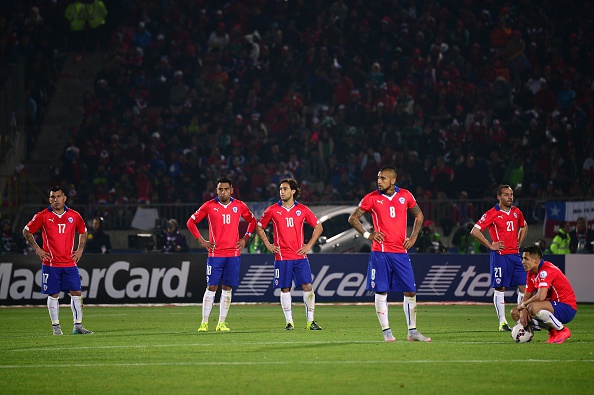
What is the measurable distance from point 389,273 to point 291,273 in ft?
12.3

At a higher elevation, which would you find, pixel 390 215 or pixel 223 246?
pixel 390 215

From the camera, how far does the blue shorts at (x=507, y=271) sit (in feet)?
59.4

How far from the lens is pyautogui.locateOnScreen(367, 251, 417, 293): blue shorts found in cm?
1404

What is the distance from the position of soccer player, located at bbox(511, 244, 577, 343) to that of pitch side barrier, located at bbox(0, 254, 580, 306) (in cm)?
1118

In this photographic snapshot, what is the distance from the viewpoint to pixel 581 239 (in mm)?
25500

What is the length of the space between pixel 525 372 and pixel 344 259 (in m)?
14.8

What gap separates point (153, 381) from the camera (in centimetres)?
1053

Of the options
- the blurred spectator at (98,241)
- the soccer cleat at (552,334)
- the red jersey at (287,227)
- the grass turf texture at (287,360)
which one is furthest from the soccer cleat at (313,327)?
the blurred spectator at (98,241)

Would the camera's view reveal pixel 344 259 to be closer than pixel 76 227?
No

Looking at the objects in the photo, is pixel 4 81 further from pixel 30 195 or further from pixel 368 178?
pixel 368 178

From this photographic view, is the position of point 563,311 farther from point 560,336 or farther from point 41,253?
point 41,253

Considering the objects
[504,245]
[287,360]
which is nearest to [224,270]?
[504,245]

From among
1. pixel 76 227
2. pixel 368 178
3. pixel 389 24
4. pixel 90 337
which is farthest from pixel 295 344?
pixel 389 24

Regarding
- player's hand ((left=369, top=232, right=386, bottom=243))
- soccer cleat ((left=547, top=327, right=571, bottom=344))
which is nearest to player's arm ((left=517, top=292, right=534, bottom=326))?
soccer cleat ((left=547, top=327, right=571, bottom=344))
